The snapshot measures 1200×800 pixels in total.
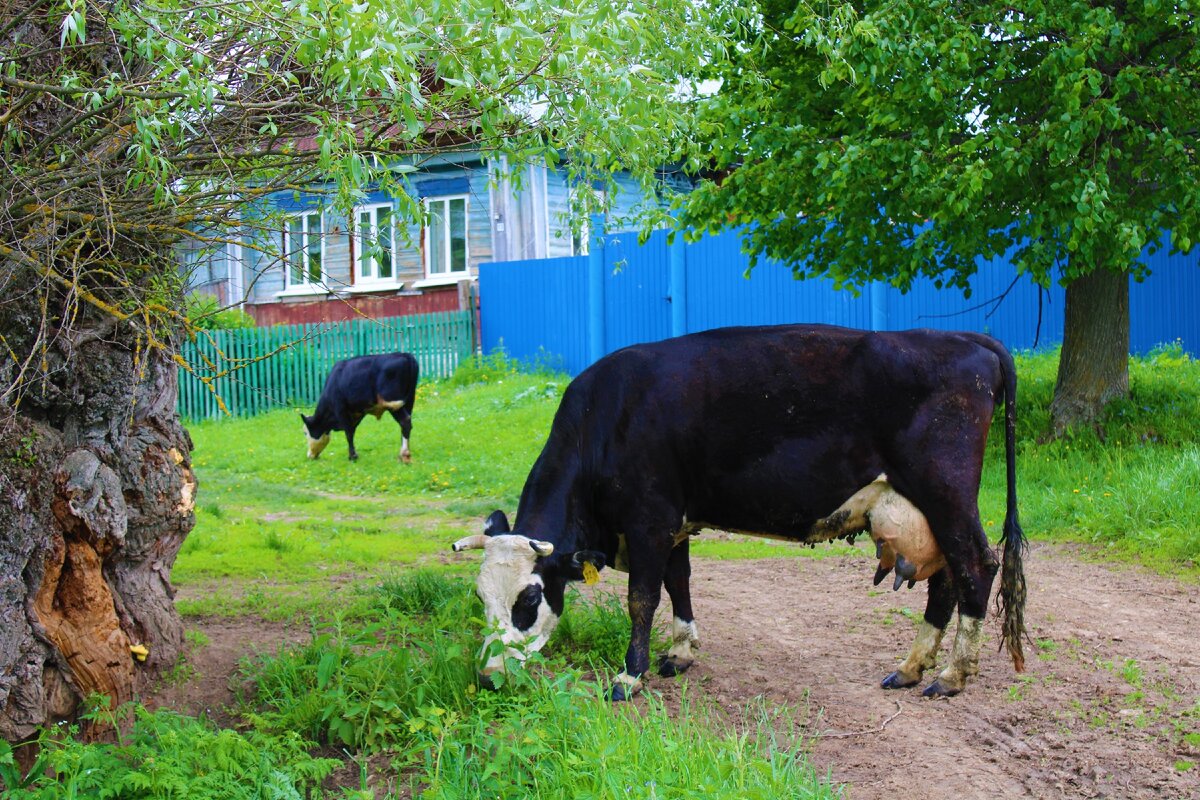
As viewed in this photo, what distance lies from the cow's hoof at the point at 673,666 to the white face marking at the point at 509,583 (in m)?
0.70

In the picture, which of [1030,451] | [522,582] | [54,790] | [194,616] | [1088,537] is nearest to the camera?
[54,790]

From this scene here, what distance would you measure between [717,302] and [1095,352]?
285 inches

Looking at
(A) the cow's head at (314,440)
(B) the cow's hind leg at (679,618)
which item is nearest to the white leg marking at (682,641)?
(B) the cow's hind leg at (679,618)

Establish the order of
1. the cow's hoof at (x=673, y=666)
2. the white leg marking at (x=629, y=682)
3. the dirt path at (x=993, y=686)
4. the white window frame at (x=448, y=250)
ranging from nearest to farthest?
1. the dirt path at (x=993, y=686)
2. the white leg marking at (x=629, y=682)
3. the cow's hoof at (x=673, y=666)
4. the white window frame at (x=448, y=250)

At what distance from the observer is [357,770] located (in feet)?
15.1

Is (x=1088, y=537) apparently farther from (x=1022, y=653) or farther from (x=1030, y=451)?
(x=1022, y=653)

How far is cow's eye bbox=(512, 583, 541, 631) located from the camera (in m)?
5.17

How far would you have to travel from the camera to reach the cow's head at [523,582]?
203 inches

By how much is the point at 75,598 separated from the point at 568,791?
8.70 feet

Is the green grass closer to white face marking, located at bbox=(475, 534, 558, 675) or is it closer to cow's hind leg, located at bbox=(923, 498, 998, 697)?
white face marking, located at bbox=(475, 534, 558, 675)

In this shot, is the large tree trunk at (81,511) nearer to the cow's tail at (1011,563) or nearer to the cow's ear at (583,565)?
the cow's ear at (583,565)

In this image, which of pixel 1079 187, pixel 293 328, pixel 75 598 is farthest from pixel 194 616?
pixel 293 328

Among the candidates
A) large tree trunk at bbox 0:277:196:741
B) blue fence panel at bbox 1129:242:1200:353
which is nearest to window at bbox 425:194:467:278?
blue fence panel at bbox 1129:242:1200:353

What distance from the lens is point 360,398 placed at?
48.2 feet
